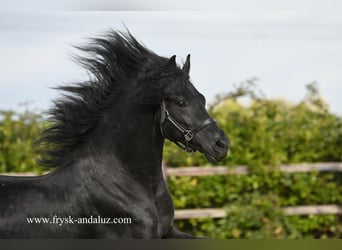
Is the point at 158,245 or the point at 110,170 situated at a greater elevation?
the point at 110,170

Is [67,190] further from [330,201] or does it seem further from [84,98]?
[330,201]

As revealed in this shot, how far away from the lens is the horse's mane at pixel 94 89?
4.39 meters

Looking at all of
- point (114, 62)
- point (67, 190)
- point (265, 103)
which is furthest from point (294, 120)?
point (67, 190)

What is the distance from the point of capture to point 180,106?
4078 millimetres

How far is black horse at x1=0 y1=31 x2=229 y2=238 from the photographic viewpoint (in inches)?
159

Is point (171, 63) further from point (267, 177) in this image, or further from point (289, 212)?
point (289, 212)

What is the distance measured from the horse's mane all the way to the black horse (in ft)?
0.04

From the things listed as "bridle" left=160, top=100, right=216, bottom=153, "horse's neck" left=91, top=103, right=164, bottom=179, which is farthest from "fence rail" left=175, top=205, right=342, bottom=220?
"bridle" left=160, top=100, right=216, bottom=153

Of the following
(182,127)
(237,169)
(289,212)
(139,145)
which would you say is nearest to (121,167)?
(139,145)

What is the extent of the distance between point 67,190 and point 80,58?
1.09 m

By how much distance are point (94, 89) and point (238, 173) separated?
9.12 feet

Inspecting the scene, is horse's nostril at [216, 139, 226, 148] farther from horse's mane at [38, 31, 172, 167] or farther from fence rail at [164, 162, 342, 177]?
fence rail at [164, 162, 342, 177]

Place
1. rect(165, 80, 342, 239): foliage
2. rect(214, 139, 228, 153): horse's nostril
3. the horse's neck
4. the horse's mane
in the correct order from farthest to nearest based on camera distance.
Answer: rect(165, 80, 342, 239): foliage, the horse's mane, the horse's neck, rect(214, 139, 228, 153): horse's nostril

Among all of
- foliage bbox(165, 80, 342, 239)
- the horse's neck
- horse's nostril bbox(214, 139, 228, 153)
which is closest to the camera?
horse's nostril bbox(214, 139, 228, 153)
